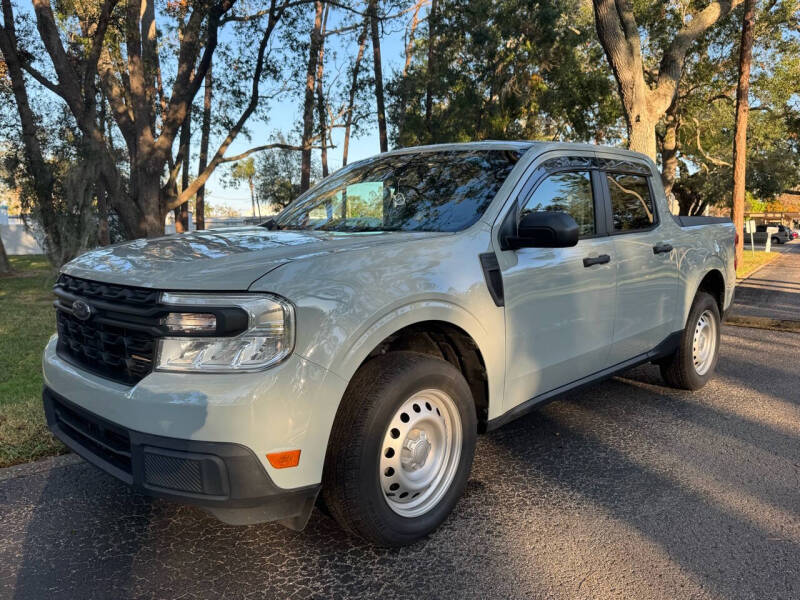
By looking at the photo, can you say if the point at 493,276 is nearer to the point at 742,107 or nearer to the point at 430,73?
the point at 742,107

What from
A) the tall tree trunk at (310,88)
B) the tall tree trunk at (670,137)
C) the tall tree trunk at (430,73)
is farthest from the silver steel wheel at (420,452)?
the tall tree trunk at (670,137)

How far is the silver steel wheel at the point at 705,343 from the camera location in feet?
17.1

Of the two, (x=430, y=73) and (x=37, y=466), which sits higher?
(x=430, y=73)

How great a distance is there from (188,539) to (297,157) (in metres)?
39.3

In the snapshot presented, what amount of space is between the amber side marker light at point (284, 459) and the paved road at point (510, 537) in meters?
0.60

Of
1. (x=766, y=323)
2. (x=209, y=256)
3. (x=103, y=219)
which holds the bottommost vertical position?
(x=766, y=323)

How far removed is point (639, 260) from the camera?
4.17 m

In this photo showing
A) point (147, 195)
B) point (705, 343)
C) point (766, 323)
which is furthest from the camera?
point (147, 195)

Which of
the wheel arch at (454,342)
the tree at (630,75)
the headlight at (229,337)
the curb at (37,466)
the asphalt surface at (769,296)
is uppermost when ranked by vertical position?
the tree at (630,75)

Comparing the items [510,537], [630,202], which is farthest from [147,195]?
[510,537]

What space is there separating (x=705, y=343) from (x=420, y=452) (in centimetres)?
360

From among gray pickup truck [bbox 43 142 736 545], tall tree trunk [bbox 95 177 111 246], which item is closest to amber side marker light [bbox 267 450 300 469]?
gray pickup truck [bbox 43 142 736 545]

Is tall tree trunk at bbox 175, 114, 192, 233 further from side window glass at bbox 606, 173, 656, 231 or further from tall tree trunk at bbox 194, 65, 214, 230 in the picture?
side window glass at bbox 606, 173, 656, 231

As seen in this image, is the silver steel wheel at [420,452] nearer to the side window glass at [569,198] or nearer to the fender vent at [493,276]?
the fender vent at [493,276]
